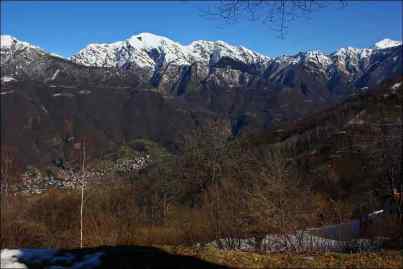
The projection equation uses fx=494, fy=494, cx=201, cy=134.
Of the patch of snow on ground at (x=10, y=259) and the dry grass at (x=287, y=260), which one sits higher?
the patch of snow on ground at (x=10, y=259)

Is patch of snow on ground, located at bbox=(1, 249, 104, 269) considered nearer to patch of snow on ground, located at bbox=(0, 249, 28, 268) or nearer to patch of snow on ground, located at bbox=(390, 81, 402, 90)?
patch of snow on ground, located at bbox=(0, 249, 28, 268)

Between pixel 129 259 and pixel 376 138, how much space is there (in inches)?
318

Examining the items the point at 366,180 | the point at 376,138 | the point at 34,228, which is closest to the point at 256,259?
the point at 376,138

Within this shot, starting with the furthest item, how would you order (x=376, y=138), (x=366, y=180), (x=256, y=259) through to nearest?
(x=366, y=180) < (x=376, y=138) < (x=256, y=259)

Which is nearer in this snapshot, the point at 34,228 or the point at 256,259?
the point at 256,259

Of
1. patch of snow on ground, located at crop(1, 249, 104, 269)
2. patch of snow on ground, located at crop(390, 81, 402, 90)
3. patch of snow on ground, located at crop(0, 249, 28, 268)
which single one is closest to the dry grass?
patch of snow on ground, located at crop(1, 249, 104, 269)

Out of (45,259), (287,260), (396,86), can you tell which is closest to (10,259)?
(45,259)

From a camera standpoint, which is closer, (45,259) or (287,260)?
(45,259)

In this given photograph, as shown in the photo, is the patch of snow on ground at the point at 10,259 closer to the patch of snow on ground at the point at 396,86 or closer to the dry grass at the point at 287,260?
the dry grass at the point at 287,260

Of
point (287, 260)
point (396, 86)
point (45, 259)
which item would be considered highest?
point (396, 86)

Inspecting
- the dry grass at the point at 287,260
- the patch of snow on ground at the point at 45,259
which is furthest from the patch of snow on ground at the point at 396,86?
the patch of snow on ground at the point at 45,259

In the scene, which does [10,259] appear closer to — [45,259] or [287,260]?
[45,259]

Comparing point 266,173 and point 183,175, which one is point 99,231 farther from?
point 183,175

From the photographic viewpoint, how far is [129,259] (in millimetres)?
6355
